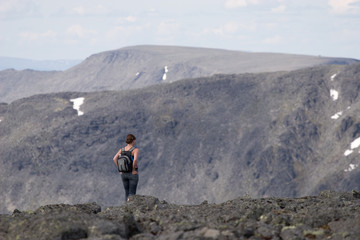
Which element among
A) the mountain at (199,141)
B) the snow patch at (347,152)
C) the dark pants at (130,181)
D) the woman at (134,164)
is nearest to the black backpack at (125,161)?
the woman at (134,164)

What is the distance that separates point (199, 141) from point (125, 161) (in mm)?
149779

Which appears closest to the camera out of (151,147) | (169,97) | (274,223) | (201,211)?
(274,223)

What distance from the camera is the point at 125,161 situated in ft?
74.6

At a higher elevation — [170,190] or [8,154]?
[8,154]

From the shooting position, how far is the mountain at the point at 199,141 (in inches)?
6260

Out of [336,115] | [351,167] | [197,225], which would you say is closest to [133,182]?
[197,225]

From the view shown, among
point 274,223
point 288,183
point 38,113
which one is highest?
point 38,113

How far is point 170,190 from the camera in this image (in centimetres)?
16175

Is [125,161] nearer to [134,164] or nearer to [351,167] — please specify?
[134,164]

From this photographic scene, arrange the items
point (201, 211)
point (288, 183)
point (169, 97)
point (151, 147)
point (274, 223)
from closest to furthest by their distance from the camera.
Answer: point (274, 223), point (201, 211), point (288, 183), point (151, 147), point (169, 97)

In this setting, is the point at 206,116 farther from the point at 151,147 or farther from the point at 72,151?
the point at 72,151

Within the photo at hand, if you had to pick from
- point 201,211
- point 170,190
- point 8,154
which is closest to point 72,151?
point 8,154

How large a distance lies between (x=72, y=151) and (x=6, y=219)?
163 m

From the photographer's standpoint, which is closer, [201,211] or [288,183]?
[201,211]
